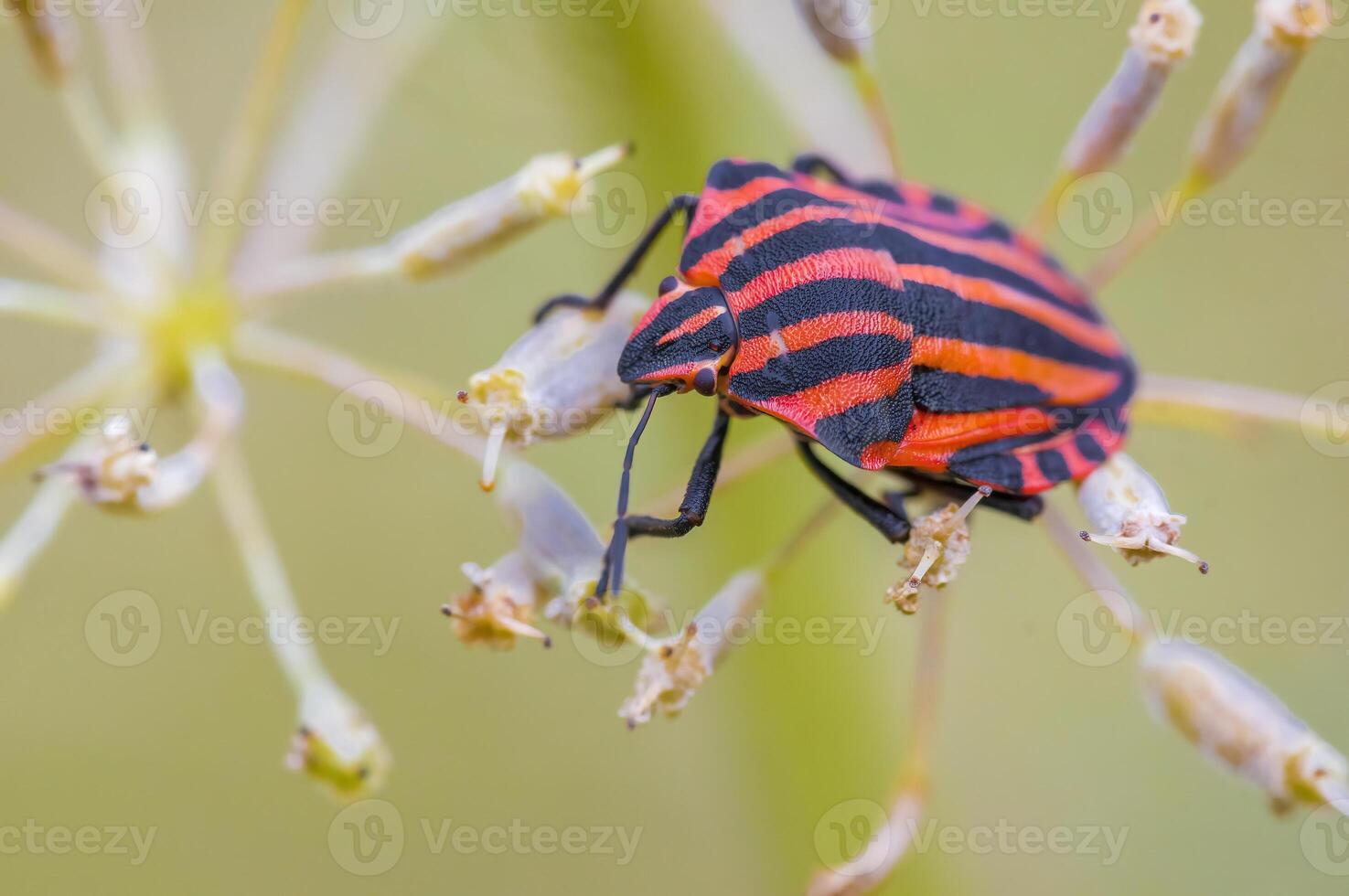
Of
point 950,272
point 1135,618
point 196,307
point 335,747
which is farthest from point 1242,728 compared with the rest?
point 196,307

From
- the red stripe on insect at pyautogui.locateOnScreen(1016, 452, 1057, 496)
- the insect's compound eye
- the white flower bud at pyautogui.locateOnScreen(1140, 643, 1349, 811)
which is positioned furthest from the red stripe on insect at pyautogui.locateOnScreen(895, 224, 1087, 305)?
the white flower bud at pyautogui.locateOnScreen(1140, 643, 1349, 811)

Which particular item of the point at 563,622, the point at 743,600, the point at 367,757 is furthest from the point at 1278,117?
the point at 367,757

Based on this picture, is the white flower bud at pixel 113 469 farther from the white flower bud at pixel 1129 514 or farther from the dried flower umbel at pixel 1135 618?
the white flower bud at pixel 1129 514

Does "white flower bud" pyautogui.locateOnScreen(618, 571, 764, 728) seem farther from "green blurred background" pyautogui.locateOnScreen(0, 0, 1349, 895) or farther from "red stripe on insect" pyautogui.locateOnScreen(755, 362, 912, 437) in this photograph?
"green blurred background" pyautogui.locateOnScreen(0, 0, 1349, 895)

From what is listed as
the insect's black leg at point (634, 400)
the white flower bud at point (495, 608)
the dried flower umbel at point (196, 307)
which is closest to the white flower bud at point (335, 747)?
the dried flower umbel at point (196, 307)

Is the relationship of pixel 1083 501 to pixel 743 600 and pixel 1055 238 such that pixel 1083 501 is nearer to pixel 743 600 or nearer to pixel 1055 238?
pixel 743 600

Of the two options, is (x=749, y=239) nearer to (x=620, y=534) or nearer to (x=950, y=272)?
(x=950, y=272)

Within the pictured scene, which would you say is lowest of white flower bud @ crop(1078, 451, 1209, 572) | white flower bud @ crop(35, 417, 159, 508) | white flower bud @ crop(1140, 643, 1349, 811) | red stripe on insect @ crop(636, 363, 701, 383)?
white flower bud @ crop(1140, 643, 1349, 811)
